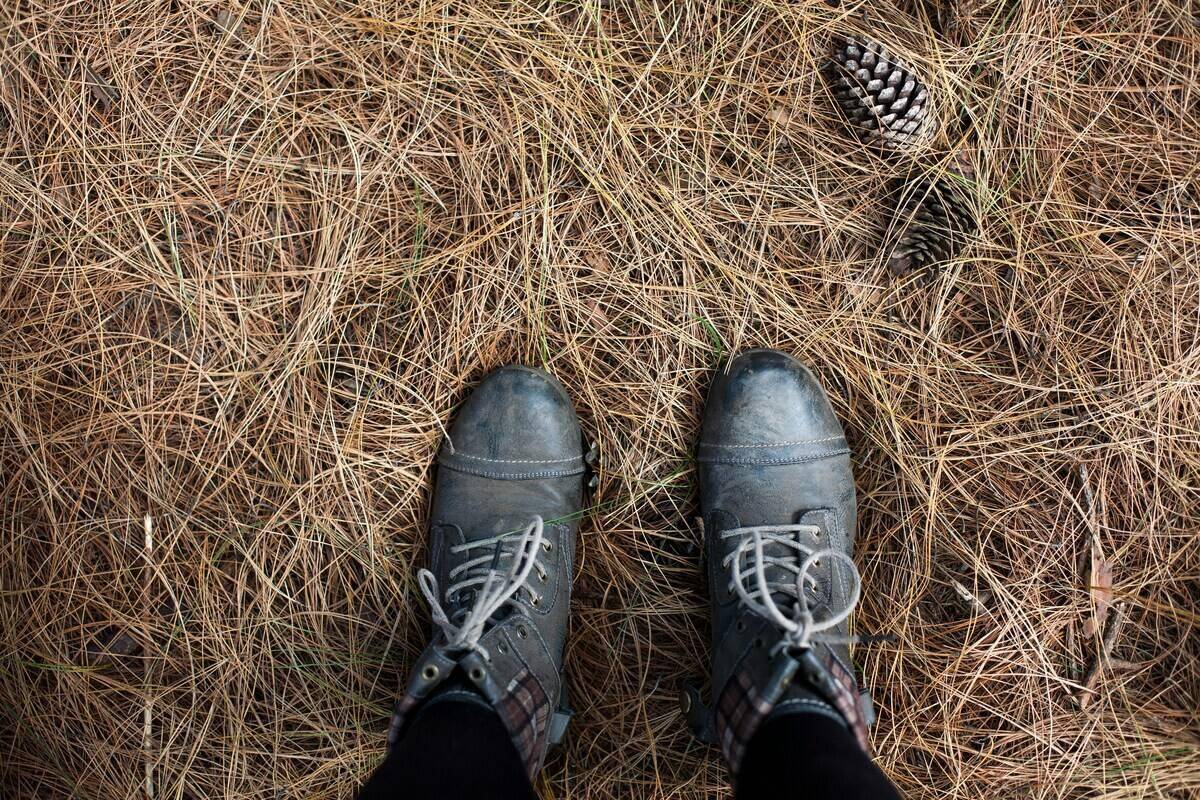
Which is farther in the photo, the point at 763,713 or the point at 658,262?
the point at 658,262

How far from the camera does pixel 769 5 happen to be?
1556 millimetres

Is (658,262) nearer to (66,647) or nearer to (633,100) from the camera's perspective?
(633,100)

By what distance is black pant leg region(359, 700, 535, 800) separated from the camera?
3.60 ft

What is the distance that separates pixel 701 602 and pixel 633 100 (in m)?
1.14

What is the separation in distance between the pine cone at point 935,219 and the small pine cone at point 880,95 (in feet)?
0.33

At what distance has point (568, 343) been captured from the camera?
1599 mm

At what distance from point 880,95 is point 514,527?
125 cm

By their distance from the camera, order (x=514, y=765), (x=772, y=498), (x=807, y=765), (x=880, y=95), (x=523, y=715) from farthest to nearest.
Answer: (x=772, y=498) < (x=880, y=95) < (x=523, y=715) < (x=514, y=765) < (x=807, y=765)

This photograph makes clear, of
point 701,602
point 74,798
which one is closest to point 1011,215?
point 701,602

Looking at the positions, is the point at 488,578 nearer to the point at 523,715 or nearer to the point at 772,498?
the point at 523,715

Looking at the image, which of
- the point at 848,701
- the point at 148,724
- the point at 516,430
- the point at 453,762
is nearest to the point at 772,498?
the point at 848,701

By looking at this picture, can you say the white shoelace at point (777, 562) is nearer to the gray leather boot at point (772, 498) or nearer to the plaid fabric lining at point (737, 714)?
the gray leather boot at point (772, 498)

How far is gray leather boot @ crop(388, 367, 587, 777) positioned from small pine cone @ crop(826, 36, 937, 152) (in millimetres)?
898

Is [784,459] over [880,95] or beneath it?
beneath
